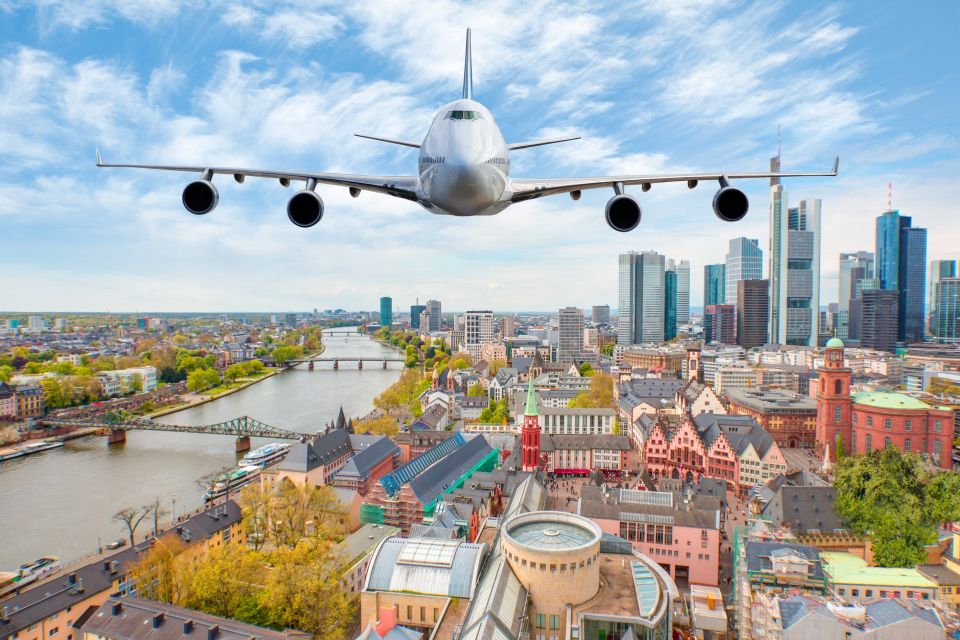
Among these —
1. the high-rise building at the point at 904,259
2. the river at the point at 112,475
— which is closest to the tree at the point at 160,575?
the river at the point at 112,475

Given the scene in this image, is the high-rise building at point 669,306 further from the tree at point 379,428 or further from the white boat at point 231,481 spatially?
the white boat at point 231,481

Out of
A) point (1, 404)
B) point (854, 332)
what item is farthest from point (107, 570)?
point (854, 332)

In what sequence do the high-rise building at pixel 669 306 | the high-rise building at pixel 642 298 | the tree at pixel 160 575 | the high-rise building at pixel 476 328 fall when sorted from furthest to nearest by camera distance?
the high-rise building at pixel 669 306
the high-rise building at pixel 642 298
the high-rise building at pixel 476 328
the tree at pixel 160 575

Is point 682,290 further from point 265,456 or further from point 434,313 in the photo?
point 265,456

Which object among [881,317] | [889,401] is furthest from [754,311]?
[889,401]

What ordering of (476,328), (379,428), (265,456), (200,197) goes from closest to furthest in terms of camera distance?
(200,197) → (265,456) → (379,428) → (476,328)

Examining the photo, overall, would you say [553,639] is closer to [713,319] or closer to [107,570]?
[107,570]

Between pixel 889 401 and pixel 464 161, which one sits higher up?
pixel 464 161
